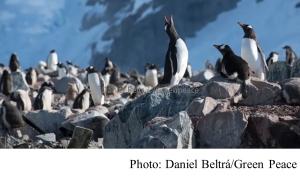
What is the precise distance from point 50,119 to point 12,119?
834mm

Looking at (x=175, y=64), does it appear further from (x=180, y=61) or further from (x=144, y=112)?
(x=144, y=112)

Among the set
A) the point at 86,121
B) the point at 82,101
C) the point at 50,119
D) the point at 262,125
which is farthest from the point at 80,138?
the point at 82,101

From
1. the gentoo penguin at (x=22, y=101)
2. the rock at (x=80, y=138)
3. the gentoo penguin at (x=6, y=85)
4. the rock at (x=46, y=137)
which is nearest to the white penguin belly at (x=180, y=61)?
the rock at (x=46, y=137)

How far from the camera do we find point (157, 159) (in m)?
4.74

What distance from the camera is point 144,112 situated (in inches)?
264

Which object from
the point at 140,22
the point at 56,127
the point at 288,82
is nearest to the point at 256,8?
the point at 140,22

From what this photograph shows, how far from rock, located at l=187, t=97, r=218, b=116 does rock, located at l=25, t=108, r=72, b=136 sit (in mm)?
4097

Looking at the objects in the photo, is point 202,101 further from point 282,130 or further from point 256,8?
point 256,8

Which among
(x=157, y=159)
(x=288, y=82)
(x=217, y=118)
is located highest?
(x=288, y=82)

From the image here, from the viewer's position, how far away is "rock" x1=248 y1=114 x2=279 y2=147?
5264 mm

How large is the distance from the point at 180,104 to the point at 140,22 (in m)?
38.0

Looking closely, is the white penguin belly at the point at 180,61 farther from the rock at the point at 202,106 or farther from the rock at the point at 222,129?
the rock at the point at 222,129

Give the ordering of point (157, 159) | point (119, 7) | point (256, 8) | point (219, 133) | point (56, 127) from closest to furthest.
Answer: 1. point (157, 159)
2. point (219, 133)
3. point (56, 127)
4. point (256, 8)
5. point (119, 7)

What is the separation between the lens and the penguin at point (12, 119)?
29.5 feet
